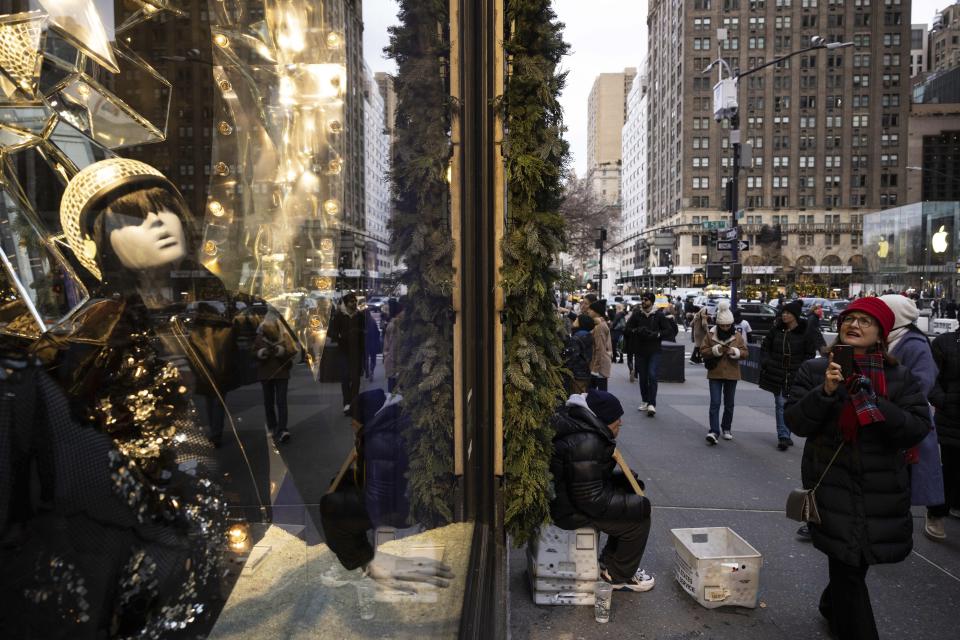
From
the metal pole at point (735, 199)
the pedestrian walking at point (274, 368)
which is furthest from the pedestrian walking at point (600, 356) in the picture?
the pedestrian walking at point (274, 368)

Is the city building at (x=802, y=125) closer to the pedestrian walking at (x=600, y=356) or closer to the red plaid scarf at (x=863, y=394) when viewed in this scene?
the pedestrian walking at (x=600, y=356)

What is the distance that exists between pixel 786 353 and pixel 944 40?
583 feet

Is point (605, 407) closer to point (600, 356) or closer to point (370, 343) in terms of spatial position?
point (370, 343)

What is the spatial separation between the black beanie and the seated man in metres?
0.12

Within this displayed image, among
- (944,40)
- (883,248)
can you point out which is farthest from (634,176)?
(883,248)

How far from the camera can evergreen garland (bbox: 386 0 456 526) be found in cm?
210

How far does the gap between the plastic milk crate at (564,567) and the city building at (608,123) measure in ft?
506

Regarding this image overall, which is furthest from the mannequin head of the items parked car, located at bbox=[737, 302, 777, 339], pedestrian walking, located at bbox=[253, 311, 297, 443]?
parked car, located at bbox=[737, 302, 777, 339]

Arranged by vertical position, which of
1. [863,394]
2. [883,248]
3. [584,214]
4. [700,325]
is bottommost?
[700,325]

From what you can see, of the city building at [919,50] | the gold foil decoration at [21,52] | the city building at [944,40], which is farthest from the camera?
the city building at [919,50]

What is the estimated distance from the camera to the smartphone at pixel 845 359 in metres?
2.77

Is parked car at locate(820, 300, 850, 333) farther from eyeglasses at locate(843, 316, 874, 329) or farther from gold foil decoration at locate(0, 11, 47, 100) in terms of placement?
gold foil decoration at locate(0, 11, 47, 100)

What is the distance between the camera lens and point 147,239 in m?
0.83

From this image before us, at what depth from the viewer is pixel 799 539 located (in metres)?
4.43
